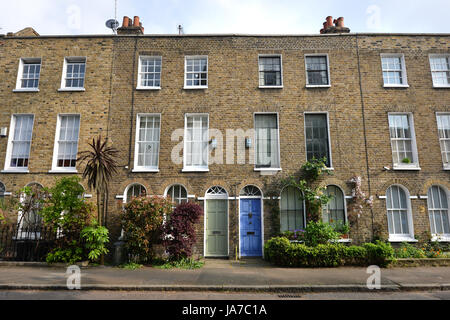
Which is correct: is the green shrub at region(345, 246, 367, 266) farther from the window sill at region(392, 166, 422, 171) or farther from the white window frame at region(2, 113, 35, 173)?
the white window frame at region(2, 113, 35, 173)

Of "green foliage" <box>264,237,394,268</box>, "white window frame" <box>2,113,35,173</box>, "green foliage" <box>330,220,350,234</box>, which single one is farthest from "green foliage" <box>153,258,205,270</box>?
"white window frame" <box>2,113,35,173</box>

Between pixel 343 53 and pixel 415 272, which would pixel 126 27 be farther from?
pixel 415 272

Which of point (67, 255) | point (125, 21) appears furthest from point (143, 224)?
point (125, 21)

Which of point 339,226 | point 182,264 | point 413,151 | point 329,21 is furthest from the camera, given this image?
point 329,21

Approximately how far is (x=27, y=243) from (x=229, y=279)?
29.6 ft

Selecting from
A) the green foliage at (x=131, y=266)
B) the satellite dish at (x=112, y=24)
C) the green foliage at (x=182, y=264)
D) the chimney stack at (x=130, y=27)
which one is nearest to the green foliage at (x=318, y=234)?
the green foliage at (x=182, y=264)

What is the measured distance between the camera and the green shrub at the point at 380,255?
10.5m

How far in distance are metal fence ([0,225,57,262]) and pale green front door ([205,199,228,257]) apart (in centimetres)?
646

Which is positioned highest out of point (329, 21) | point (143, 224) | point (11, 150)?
point (329, 21)

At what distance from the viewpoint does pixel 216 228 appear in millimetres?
12461

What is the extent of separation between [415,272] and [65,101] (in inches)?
667

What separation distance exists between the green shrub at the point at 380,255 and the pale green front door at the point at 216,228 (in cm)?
589

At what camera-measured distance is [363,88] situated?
13547mm

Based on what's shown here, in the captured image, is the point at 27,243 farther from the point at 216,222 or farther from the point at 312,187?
the point at 312,187
